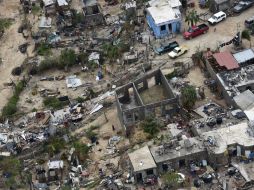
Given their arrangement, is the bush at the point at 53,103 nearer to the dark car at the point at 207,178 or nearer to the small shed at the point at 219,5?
the dark car at the point at 207,178

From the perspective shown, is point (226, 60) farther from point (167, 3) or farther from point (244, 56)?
point (167, 3)

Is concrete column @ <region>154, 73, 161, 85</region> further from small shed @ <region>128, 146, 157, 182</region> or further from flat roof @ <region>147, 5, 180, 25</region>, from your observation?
small shed @ <region>128, 146, 157, 182</region>

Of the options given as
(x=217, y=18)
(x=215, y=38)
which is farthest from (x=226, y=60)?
(x=217, y=18)

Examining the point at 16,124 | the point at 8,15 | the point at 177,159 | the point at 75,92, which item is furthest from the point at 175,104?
the point at 8,15

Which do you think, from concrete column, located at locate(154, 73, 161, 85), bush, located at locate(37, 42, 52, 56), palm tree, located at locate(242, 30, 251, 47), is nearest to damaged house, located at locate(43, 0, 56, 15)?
bush, located at locate(37, 42, 52, 56)

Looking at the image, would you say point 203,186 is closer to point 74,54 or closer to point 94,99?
point 94,99
